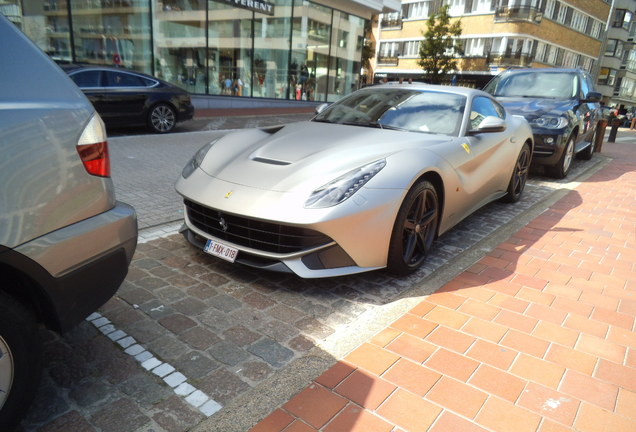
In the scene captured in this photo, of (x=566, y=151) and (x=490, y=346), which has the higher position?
(x=566, y=151)

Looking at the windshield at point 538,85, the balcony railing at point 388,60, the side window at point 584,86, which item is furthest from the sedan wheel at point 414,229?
the balcony railing at point 388,60

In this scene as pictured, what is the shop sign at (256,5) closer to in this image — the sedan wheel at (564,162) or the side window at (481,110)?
the sedan wheel at (564,162)

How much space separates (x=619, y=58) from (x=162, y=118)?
59082mm

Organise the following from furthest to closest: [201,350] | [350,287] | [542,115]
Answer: [542,115]
[350,287]
[201,350]

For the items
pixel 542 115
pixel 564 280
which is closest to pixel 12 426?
pixel 564 280

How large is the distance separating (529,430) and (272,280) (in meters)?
1.91

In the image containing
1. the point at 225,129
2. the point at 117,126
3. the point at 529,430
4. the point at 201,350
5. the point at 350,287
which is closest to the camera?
the point at 529,430

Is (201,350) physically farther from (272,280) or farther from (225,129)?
(225,129)

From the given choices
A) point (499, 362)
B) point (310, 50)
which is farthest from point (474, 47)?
point (499, 362)

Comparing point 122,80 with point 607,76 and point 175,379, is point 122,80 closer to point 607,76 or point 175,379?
point 175,379

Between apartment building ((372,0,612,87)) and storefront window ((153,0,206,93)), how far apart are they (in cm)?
2106

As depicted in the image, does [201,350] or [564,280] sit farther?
[564,280]

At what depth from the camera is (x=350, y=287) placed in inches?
131

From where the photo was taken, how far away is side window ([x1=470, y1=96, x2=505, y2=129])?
4.40 meters
